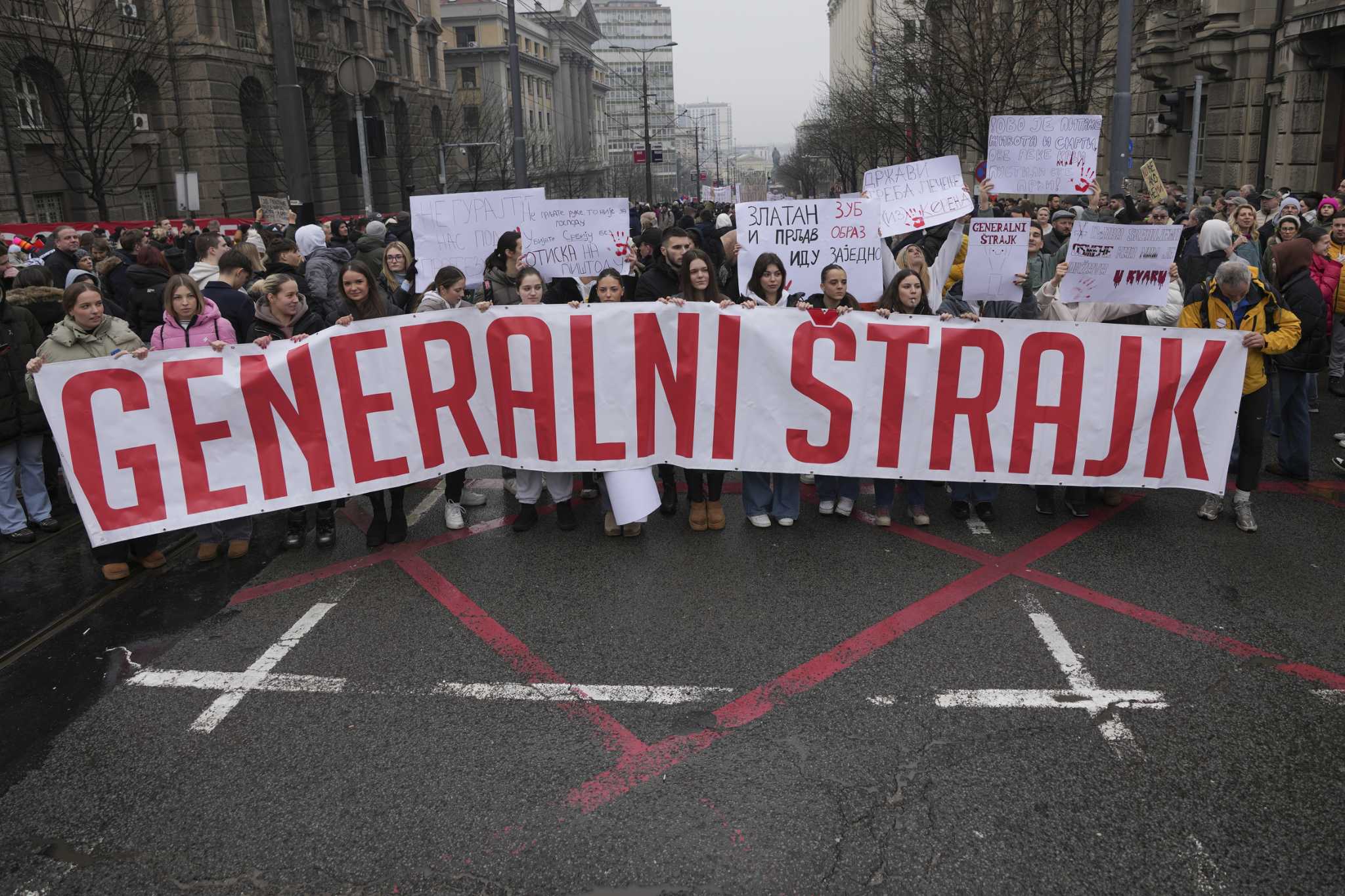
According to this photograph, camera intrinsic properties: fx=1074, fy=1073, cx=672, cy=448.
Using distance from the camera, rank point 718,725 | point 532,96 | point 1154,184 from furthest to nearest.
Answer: point 532,96 < point 1154,184 < point 718,725

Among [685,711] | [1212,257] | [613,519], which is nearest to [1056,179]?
[1212,257]

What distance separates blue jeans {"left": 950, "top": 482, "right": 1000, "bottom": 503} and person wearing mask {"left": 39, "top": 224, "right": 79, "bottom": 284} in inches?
324

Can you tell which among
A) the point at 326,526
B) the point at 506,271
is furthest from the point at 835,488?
the point at 326,526

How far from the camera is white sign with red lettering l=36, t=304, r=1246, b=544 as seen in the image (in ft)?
20.8

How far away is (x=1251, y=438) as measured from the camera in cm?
653

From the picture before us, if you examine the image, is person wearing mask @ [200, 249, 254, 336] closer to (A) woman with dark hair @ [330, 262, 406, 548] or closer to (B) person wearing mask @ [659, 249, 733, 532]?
(A) woman with dark hair @ [330, 262, 406, 548]

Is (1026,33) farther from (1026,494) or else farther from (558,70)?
(558,70)

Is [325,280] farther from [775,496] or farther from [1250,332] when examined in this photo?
[1250,332]

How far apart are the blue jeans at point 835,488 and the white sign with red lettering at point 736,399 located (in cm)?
34

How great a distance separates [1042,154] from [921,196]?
1.82 meters

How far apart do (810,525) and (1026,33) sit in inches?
695

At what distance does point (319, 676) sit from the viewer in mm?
4891

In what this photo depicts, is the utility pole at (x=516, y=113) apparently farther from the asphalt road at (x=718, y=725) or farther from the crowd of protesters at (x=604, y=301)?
the asphalt road at (x=718, y=725)

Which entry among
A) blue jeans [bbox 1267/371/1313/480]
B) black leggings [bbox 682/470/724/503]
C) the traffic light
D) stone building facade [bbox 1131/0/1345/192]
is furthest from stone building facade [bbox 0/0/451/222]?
stone building facade [bbox 1131/0/1345/192]
